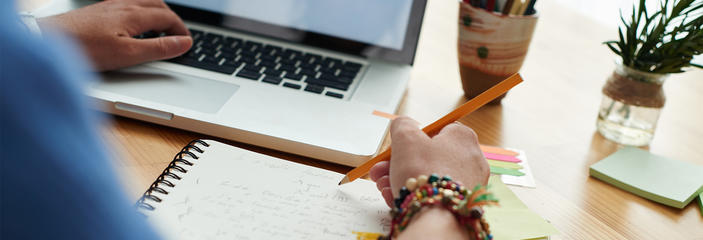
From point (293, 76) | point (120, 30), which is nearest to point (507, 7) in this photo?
point (293, 76)

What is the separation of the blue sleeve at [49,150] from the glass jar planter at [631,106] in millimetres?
639

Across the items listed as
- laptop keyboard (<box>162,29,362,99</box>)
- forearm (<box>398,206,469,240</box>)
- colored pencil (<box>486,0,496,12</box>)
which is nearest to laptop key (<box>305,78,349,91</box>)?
laptop keyboard (<box>162,29,362,99</box>)

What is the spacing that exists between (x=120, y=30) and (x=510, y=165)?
1.69 ft

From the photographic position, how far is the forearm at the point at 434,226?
42cm

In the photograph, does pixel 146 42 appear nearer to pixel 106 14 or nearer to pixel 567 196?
pixel 106 14

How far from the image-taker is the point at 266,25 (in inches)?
31.9

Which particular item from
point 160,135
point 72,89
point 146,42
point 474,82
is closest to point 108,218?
point 72,89

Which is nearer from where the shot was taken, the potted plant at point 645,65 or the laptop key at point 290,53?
the potted plant at point 645,65

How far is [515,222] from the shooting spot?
521mm

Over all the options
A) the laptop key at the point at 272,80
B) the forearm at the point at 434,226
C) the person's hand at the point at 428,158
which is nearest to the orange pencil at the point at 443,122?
the person's hand at the point at 428,158

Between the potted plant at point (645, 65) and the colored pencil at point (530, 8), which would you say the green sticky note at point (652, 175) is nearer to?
the potted plant at point (645, 65)

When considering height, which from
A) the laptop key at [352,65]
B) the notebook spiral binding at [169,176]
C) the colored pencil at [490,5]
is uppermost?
the colored pencil at [490,5]

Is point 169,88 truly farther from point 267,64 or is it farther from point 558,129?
point 558,129

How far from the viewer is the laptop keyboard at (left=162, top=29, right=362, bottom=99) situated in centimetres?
72
